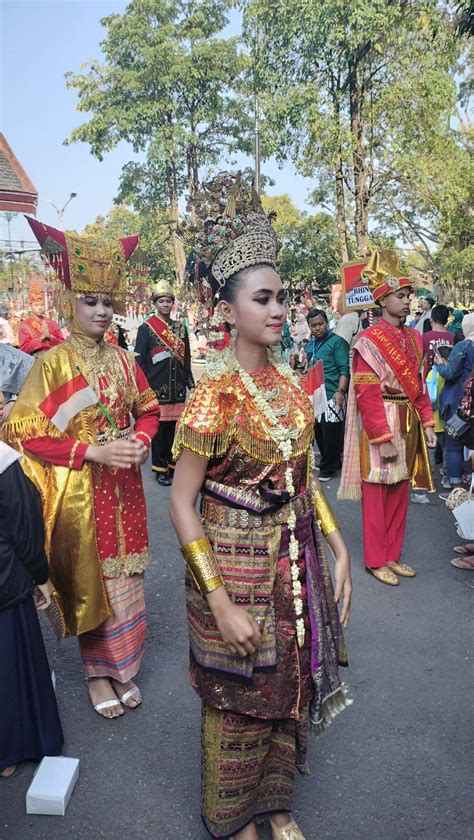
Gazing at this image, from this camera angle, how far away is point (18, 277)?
156 ft

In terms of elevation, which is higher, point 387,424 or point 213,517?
point 387,424

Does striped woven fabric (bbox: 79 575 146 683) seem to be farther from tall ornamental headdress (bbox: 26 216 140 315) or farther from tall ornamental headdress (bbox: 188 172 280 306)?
tall ornamental headdress (bbox: 188 172 280 306)

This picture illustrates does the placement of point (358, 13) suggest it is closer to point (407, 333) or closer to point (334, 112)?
point (334, 112)

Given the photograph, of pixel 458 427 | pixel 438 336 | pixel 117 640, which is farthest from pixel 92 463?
pixel 438 336

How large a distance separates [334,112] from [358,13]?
2158 mm

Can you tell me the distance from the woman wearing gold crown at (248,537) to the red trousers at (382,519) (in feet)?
7.92

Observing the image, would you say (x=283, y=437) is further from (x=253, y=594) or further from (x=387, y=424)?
(x=387, y=424)

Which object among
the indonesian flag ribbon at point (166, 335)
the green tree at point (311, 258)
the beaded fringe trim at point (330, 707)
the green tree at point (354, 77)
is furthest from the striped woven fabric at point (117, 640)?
the green tree at point (311, 258)

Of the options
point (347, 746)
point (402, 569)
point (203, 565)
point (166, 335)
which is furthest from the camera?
point (166, 335)

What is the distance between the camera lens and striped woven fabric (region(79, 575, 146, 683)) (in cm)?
315

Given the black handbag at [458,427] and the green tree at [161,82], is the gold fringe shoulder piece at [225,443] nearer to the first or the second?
the black handbag at [458,427]

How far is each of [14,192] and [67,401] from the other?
45195 mm

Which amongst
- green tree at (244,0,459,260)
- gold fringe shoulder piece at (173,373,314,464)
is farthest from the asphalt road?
green tree at (244,0,459,260)

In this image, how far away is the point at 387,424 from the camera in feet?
14.3
